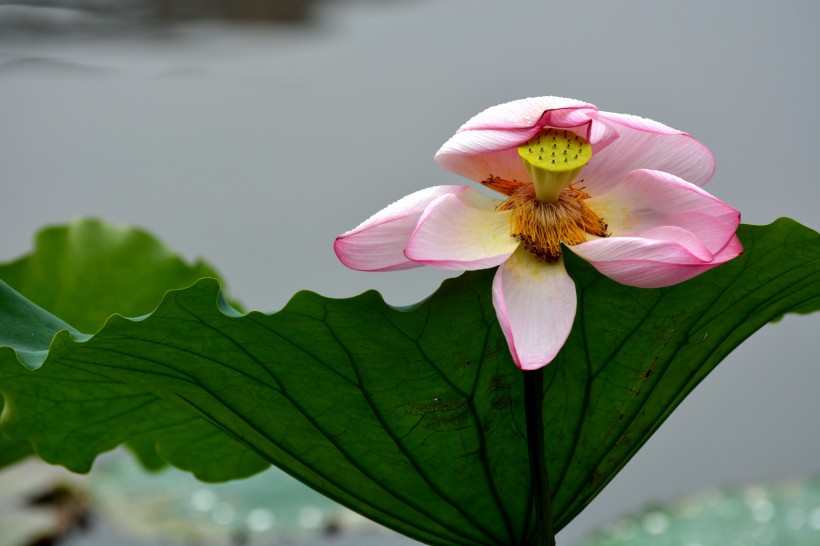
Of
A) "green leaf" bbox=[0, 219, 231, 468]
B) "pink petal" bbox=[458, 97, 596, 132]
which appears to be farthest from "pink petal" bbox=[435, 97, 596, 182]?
"green leaf" bbox=[0, 219, 231, 468]

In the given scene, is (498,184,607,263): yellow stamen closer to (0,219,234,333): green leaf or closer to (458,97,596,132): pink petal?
(458,97,596,132): pink petal

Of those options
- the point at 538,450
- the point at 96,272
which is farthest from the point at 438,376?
the point at 96,272

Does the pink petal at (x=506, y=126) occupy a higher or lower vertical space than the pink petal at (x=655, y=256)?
higher

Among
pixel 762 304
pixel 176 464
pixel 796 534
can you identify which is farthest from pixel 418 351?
pixel 796 534

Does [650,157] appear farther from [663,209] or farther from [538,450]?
[538,450]

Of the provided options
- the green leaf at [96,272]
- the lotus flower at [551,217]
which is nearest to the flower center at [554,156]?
the lotus flower at [551,217]

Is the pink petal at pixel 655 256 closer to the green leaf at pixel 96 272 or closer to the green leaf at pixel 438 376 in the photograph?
the green leaf at pixel 438 376
